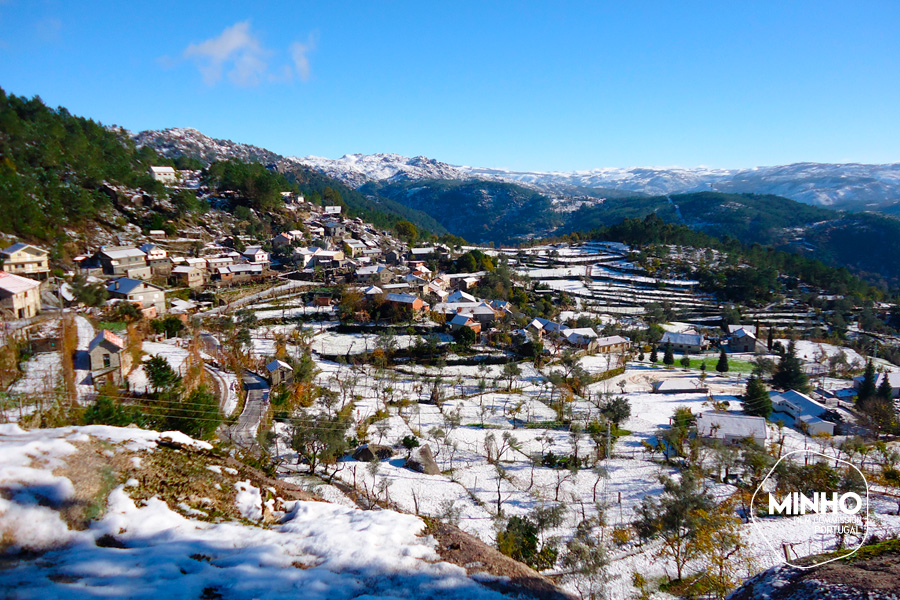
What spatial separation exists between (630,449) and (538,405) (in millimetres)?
5181

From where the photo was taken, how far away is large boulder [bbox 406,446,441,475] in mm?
13844

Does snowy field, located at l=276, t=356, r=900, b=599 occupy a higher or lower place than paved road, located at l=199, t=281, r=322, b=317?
lower

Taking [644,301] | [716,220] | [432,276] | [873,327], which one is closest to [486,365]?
[432,276]

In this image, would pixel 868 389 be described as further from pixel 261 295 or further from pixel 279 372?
pixel 261 295

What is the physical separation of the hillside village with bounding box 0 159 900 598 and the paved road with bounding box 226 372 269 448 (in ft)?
0.33

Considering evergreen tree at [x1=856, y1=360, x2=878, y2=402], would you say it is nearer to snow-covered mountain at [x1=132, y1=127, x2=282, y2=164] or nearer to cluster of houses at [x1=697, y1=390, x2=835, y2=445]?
cluster of houses at [x1=697, y1=390, x2=835, y2=445]

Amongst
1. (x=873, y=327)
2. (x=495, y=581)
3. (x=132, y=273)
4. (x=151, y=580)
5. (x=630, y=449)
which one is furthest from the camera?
(x=873, y=327)

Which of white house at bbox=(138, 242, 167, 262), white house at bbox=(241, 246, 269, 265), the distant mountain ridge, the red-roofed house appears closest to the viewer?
the red-roofed house

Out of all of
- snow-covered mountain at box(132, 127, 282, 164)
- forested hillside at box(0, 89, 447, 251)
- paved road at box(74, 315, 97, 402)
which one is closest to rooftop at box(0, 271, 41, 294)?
paved road at box(74, 315, 97, 402)

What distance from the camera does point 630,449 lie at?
16859mm

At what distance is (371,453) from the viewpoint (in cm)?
1393

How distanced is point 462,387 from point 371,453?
9247mm

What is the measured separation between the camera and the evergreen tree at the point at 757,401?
20938mm

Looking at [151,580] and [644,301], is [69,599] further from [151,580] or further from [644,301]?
[644,301]
